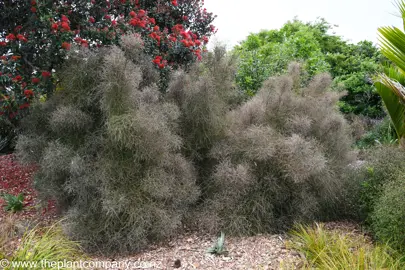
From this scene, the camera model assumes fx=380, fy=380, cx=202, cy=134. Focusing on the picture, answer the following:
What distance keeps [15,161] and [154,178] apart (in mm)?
3749

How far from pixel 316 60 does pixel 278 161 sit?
4640 mm

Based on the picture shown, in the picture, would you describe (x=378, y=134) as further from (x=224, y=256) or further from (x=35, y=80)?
(x=35, y=80)

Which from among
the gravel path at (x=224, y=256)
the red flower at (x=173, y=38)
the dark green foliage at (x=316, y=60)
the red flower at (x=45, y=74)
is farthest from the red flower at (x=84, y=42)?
the gravel path at (x=224, y=256)

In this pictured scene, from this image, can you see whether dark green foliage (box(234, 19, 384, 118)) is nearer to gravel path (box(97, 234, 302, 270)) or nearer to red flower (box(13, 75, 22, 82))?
gravel path (box(97, 234, 302, 270))

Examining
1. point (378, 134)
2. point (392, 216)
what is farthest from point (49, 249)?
point (378, 134)

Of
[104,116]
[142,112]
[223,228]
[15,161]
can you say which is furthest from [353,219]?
[15,161]

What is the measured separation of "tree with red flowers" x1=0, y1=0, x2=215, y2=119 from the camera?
15.8 ft

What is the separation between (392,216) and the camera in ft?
12.9

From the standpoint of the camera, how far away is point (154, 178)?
13.7ft

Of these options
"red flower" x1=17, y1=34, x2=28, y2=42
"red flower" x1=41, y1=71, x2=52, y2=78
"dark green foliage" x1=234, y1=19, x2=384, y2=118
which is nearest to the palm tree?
"dark green foliage" x1=234, y1=19, x2=384, y2=118

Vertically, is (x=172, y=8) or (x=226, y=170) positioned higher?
(x=172, y=8)

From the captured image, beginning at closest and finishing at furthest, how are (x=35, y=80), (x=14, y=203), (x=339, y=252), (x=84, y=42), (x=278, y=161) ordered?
(x=339, y=252), (x=278, y=161), (x=84, y=42), (x=35, y=80), (x=14, y=203)

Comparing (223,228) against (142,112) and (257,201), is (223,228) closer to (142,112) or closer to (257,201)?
(257,201)

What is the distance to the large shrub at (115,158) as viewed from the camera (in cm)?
411
